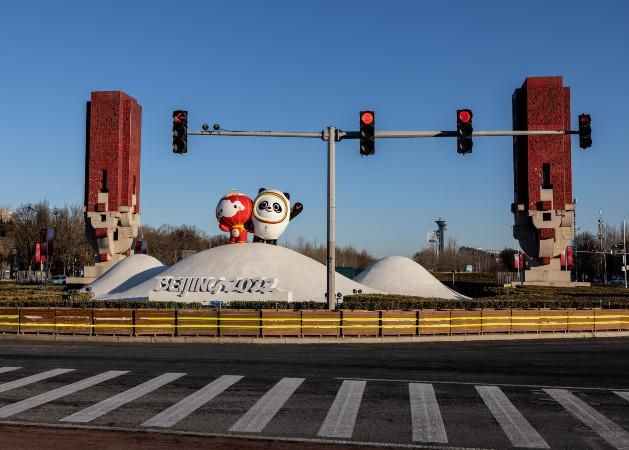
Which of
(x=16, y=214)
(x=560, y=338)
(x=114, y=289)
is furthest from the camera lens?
(x=16, y=214)

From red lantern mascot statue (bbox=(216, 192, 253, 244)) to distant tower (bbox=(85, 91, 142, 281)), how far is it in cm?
1864

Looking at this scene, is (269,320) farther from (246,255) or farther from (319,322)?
(246,255)

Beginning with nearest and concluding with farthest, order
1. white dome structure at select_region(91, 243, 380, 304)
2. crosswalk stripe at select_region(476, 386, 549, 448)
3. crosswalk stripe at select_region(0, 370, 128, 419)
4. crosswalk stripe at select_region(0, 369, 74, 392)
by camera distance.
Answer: crosswalk stripe at select_region(476, 386, 549, 448), crosswalk stripe at select_region(0, 370, 128, 419), crosswalk stripe at select_region(0, 369, 74, 392), white dome structure at select_region(91, 243, 380, 304)

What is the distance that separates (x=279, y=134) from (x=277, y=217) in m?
27.5

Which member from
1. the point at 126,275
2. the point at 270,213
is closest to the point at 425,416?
the point at 270,213

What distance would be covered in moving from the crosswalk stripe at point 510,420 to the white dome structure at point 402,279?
42.2 m

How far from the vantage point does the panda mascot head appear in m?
48.8

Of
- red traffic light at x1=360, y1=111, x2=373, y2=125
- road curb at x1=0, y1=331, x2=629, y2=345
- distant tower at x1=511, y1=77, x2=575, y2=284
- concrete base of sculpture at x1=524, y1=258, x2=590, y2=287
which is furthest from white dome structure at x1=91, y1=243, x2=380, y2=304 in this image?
red traffic light at x1=360, y1=111, x2=373, y2=125

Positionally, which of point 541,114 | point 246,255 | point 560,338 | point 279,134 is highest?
point 541,114

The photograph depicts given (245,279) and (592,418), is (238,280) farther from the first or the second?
(592,418)

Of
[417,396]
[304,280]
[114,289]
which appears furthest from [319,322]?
[114,289]

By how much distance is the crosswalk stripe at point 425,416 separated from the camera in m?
10.0

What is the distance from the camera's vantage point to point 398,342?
86.1ft

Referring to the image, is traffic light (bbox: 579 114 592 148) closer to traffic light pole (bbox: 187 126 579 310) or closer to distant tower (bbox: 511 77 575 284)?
traffic light pole (bbox: 187 126 579 310)
